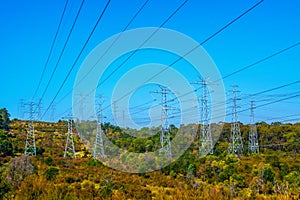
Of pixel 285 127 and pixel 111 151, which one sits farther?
pixel 285 127

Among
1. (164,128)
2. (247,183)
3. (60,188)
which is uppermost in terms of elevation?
(164,128)

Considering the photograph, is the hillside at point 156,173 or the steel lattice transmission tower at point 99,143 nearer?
the hillside at point 156,173

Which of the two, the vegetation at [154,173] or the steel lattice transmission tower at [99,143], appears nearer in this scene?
the vegetation at [154,173]

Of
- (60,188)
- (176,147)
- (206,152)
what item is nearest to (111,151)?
(176,147)

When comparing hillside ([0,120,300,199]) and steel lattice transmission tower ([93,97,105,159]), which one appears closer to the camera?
hillside ([0,120,300,199])

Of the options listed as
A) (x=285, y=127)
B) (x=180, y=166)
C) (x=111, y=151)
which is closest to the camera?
(x=180, y=166)

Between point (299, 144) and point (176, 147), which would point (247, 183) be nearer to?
point (176, 147)

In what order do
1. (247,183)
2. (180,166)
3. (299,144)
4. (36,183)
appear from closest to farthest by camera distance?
(36,183)
(247,183)
(180,166)
(299,144)

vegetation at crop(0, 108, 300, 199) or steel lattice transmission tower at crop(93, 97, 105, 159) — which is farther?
steel lattice transmission tower at crop(93, 97, 105, 159)
